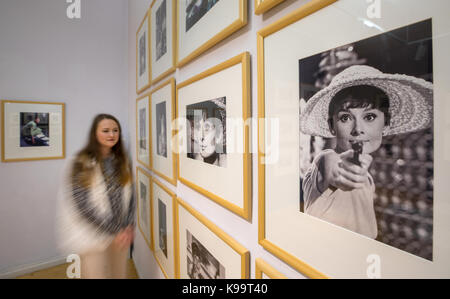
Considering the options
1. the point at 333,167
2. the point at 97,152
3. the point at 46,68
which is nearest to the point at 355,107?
the point at 333,167

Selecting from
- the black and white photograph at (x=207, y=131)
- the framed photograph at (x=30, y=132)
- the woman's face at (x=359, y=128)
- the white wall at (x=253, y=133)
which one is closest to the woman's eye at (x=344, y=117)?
the woman's face at (x=359, y=128)

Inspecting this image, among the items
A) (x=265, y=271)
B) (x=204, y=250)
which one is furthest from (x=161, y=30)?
(x=265, y=271)

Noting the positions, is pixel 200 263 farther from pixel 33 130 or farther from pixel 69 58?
pixel 33 130

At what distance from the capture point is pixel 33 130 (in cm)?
183

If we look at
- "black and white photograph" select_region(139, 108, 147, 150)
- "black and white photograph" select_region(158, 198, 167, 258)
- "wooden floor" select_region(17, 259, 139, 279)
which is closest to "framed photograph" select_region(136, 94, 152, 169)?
"black and white photograph" select_region(139, 108, 147, 150)

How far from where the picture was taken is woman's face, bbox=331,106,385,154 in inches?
12.1

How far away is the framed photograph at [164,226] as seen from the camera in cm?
119

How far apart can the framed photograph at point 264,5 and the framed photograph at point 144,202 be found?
54.3 inches

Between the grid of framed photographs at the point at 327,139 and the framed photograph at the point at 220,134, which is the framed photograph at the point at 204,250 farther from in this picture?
the framed photograph at the point at 220,134

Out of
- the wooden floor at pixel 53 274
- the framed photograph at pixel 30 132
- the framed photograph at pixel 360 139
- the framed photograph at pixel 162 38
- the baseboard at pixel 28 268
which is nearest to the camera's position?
the framed photograph at pixel 360 139

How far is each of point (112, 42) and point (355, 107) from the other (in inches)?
73.0

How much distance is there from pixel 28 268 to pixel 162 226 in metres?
1.77

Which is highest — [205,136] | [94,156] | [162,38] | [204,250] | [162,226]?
[162,38]

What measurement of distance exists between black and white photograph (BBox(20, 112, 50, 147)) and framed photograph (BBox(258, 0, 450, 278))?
2047 millimetres
